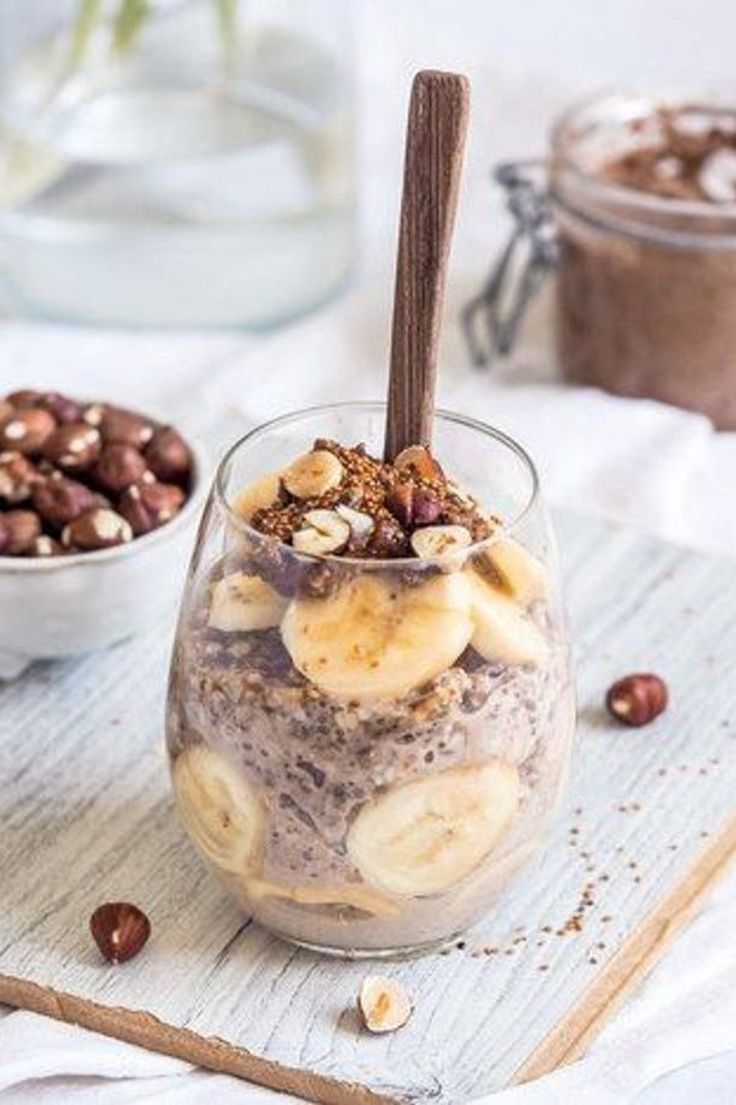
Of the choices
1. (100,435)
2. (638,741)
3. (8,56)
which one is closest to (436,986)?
(638,741)

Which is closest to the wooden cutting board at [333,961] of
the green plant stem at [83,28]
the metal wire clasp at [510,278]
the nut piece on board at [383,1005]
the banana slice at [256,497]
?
the nut piece on board at [383,1005]

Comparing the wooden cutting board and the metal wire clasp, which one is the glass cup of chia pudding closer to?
the wooden cutting board

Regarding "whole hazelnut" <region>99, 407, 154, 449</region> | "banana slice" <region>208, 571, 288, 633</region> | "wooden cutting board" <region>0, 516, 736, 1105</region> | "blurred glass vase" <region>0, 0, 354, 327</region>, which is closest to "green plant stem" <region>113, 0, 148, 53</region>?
"blurred glass vase" <region>0, 0, 354, 327</region>

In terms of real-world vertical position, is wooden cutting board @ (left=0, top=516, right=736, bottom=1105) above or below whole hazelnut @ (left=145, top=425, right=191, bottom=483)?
below

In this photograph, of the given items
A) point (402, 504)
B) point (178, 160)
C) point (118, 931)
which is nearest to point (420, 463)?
point (402, 504)

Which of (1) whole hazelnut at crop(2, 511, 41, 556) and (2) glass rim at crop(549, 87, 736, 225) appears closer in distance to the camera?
(1) whole hazelnut at crop(2, 511, 41, 556)

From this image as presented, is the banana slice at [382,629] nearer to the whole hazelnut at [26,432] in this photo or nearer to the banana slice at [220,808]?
the banana slice at [220,808]

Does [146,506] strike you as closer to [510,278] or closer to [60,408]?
[60,408]
